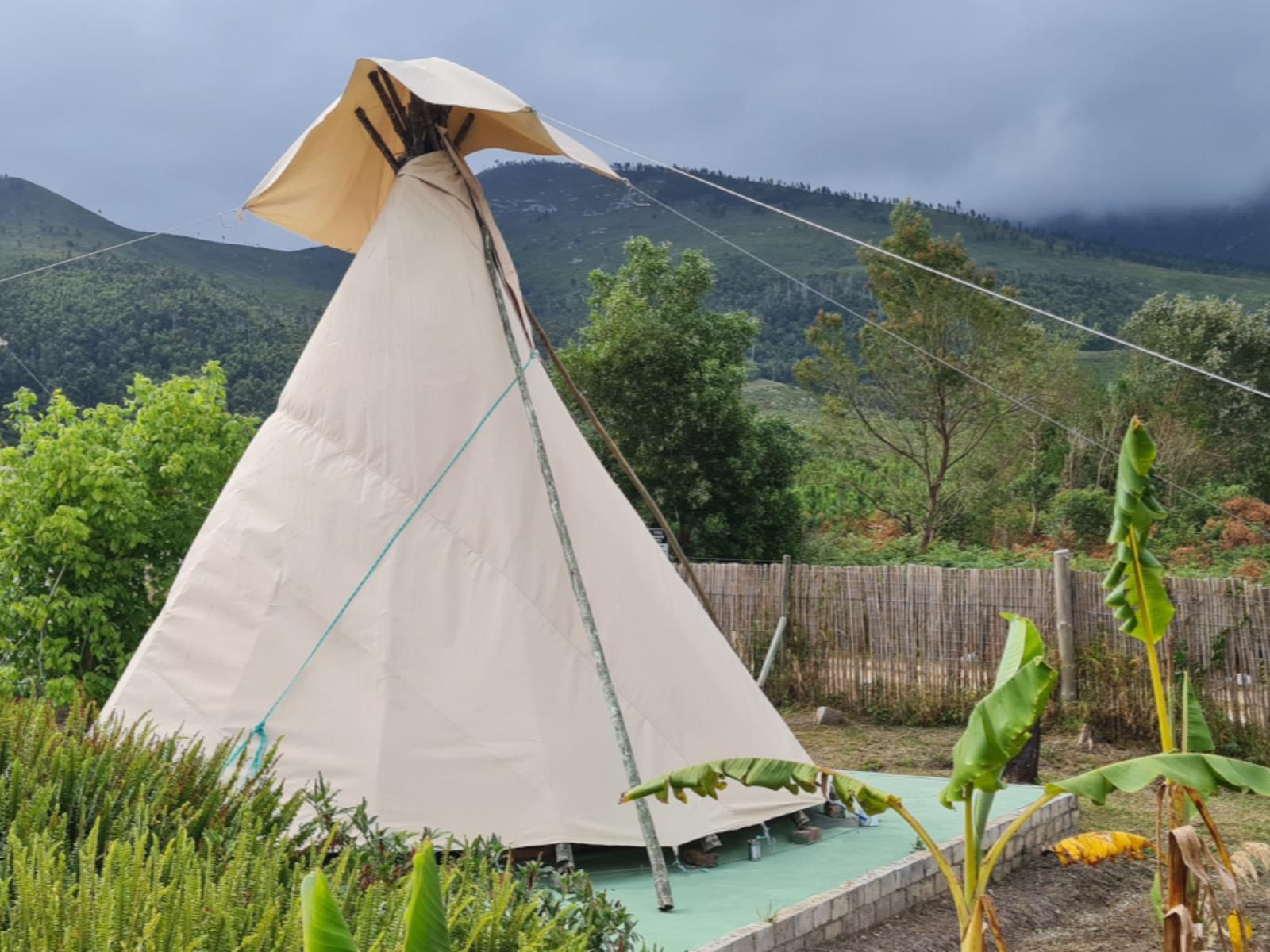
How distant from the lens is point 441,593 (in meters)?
5.27

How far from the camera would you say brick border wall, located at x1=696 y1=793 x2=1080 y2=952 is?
427cm

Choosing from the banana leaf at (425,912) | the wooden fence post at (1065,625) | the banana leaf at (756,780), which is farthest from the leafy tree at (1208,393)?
the banana leaf at (425,912)

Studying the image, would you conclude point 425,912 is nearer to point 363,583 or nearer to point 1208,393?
point 363,583

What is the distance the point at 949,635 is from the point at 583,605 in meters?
5.84

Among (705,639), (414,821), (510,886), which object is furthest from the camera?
(705,639)

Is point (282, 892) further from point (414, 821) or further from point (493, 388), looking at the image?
point (493, 388)

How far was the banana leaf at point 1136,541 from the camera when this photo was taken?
361 centimetres

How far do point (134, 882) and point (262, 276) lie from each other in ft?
200

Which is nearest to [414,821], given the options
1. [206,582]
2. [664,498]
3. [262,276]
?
[206,582]

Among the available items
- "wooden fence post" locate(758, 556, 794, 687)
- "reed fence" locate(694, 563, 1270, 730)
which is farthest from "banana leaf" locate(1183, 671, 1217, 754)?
"wooden fence post" locate(758, 556, 794, 687)

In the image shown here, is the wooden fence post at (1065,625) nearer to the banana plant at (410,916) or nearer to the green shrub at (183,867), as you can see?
the green shrub at (183,867)

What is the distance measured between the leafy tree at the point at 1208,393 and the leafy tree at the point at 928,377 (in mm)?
2418

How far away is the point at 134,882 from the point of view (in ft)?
7.44

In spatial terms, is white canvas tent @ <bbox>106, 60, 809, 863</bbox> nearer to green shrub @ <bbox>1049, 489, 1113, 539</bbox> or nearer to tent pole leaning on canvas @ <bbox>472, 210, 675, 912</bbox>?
tent pole leaning on canvas @ <bbox>472, 210, 675, 912</bbox>
